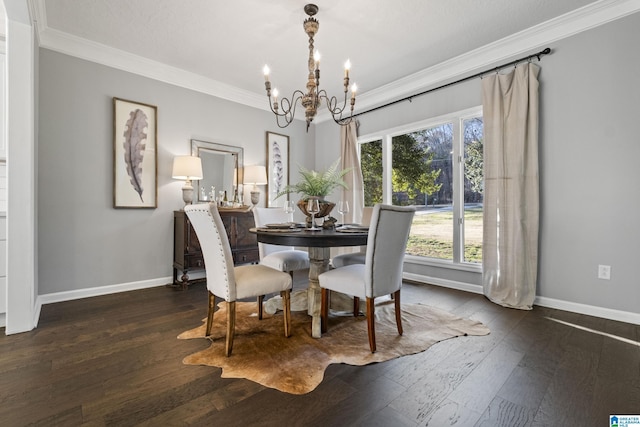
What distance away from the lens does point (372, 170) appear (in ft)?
14.9

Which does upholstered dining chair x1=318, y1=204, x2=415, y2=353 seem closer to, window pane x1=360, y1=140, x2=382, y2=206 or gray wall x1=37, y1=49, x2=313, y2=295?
window pane x1=360, y1=140, x2=382, y2=206

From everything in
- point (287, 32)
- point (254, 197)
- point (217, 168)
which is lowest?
point (254, 197)

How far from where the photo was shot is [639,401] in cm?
143

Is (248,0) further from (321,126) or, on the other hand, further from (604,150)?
(604,150)

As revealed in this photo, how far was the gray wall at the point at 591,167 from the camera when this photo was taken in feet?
7.99

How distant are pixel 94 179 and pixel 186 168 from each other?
911mm

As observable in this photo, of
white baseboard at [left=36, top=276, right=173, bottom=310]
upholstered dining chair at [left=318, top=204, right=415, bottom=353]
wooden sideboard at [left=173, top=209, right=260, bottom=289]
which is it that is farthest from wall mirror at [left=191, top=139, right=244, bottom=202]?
upholstered dining chair at [left=318, top=204, right=415, bottom=353]

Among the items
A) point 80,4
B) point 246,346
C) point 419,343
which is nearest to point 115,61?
point 80,4

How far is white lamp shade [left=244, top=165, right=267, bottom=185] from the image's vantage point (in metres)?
4.23

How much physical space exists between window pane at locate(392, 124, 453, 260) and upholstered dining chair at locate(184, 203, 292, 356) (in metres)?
2.37

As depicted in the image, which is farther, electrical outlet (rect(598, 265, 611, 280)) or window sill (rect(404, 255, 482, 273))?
window sill (rect(404, 255, 482, 273))

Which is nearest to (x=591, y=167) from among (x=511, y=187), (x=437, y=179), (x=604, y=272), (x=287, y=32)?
(x=511, y=187)

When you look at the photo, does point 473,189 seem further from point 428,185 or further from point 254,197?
point 254,197

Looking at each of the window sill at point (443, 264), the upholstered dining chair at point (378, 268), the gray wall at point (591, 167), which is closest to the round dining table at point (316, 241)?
the upholstered dining chair at point (378, 268)
